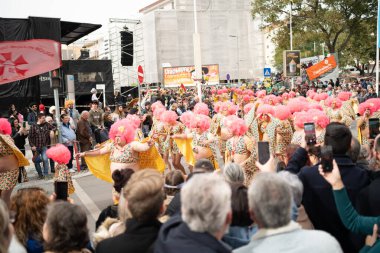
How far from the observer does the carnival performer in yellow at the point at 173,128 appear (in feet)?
32.3

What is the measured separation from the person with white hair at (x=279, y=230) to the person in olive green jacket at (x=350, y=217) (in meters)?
0.62

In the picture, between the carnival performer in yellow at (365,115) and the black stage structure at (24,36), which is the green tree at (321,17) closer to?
the black stage structure at (24,36)

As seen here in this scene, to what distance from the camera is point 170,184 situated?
4.35 metres

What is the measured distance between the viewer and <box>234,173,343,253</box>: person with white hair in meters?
2.51

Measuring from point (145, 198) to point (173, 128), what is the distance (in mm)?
7075

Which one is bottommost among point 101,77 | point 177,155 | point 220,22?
point 177,155

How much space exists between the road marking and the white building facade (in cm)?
5579

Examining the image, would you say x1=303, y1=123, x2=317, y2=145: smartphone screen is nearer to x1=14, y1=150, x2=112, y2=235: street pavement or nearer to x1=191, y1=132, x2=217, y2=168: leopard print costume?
x1=14, y1=150, x2=112, y2=235: street pavement

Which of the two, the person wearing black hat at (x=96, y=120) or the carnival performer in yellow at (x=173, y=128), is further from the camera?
the person wearing black hat at (x=96, y=120)

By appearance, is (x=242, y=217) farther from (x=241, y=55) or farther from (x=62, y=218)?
(x=241, y=55)

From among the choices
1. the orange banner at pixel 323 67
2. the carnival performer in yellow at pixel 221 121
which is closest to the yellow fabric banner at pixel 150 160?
the carnival performer in yellow at pixel 221 121

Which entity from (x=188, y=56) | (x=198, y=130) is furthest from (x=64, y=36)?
(x=188, y=56)

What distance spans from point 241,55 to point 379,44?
5300 cm

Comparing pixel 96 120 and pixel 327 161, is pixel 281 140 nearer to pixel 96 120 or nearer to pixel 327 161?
pixel 327 161
